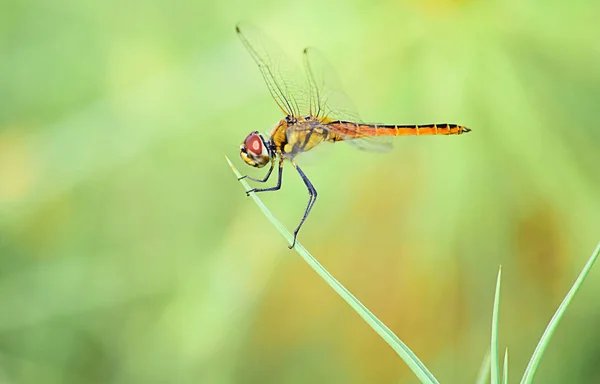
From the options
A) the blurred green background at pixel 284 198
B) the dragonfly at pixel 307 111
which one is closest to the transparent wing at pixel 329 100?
the dragonfly at pixel 307 111

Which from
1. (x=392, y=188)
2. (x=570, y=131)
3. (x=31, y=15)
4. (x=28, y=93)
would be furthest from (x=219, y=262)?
(x=570, y=131)

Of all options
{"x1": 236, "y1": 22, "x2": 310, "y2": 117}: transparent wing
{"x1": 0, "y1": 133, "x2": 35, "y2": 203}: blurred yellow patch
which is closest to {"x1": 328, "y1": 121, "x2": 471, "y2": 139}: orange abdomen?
{"x1": 236, "y1": 22, "x2": 310, "y2": 117}: transparent wing

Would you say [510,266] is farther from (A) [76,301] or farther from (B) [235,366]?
(A) [76,301]

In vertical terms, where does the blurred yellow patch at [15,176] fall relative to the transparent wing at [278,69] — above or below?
above

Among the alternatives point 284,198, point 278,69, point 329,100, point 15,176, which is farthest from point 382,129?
point 15,176

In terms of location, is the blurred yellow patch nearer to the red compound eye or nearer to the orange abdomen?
the red compound eye

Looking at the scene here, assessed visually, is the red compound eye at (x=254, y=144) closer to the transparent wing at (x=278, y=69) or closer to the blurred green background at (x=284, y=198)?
the transparent wing at (x=278, y=69)

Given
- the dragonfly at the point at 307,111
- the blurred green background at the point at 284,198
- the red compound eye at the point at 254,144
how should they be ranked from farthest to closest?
the blurred green background at the point at 284,198 < the dragonfly at the point at 307,111 < the red compound eye at the point at 254,144
